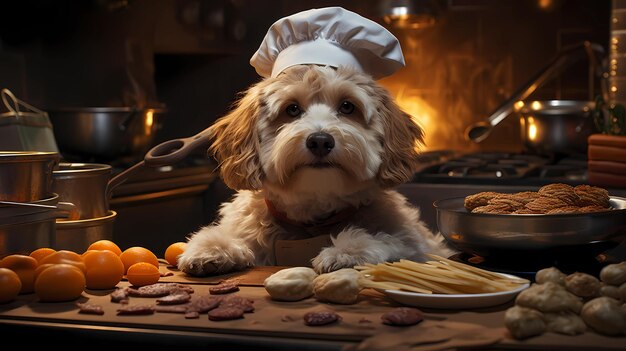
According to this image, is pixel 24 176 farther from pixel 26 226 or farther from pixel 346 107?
pixel 346 107

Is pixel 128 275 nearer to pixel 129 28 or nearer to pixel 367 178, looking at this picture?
pixel 367 178

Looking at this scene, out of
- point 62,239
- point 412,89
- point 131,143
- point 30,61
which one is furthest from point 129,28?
point 62,239

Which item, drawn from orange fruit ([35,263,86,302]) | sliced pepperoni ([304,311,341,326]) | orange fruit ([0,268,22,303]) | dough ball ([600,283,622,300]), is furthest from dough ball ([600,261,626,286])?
orange fruit ([0,268,22,303])

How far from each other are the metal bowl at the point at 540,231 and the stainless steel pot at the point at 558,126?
2087 mm

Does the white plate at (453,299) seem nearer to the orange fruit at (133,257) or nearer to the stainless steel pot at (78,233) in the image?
the orange fruit at (133,257)

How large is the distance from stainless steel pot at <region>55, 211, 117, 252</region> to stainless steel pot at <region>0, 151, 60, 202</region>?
0.96 ft

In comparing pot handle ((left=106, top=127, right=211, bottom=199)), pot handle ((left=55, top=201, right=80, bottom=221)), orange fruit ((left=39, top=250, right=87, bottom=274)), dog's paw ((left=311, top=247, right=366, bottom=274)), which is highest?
pot handle ((left=106, top=127, right=211, bottom=199))

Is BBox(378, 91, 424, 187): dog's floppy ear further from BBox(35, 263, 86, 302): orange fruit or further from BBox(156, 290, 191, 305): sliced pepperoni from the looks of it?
BBox(35, 263, 86, 302): orange fruit

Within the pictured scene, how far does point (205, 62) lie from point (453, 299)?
3.48m

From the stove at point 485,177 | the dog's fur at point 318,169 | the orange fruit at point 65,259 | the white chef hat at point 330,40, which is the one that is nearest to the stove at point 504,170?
the stove at point 485,177

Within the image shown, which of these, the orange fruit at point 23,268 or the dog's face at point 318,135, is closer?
the orange fruit at point 23,268

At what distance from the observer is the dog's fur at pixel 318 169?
1926 millimetres

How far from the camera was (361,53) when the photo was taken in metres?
2.16

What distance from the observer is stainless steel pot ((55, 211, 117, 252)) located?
212cm
